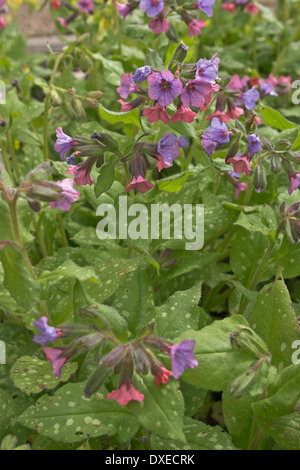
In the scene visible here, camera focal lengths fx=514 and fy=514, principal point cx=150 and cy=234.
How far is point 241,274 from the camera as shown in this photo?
138 cm

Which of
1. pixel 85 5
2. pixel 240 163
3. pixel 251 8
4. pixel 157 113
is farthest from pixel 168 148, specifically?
pixel 251 8

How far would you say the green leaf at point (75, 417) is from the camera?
38.0 inches

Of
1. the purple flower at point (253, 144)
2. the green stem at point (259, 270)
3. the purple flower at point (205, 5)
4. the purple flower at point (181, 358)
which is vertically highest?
the purple flower at point (205, 5)

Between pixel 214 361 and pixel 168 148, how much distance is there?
0.43m

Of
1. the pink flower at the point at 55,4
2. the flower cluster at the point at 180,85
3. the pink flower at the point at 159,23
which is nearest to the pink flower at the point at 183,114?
the flower cluster at the point at 180,85

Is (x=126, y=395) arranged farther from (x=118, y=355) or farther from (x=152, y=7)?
(x=152, y=7)

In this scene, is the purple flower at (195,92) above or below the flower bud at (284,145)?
above

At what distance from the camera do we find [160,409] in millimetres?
875

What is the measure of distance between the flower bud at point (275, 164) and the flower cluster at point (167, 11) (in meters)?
0.50

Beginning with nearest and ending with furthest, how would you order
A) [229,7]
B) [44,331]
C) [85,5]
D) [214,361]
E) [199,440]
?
1. [44,331]
2. [214,361]
3. [199,440]
4. [85,5]
5. [229,7]

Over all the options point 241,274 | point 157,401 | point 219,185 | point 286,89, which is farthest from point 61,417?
point 286,89

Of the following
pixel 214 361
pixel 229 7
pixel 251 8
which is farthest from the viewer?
pixel 229 7

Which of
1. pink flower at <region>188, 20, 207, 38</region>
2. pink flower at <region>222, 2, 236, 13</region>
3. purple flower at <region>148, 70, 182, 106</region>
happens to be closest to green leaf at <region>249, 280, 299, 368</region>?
purple flower at <region>148, 70, 182, 106</region>

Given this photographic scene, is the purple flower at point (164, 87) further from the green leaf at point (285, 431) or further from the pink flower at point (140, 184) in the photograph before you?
the green leaf at point (285, 431)
